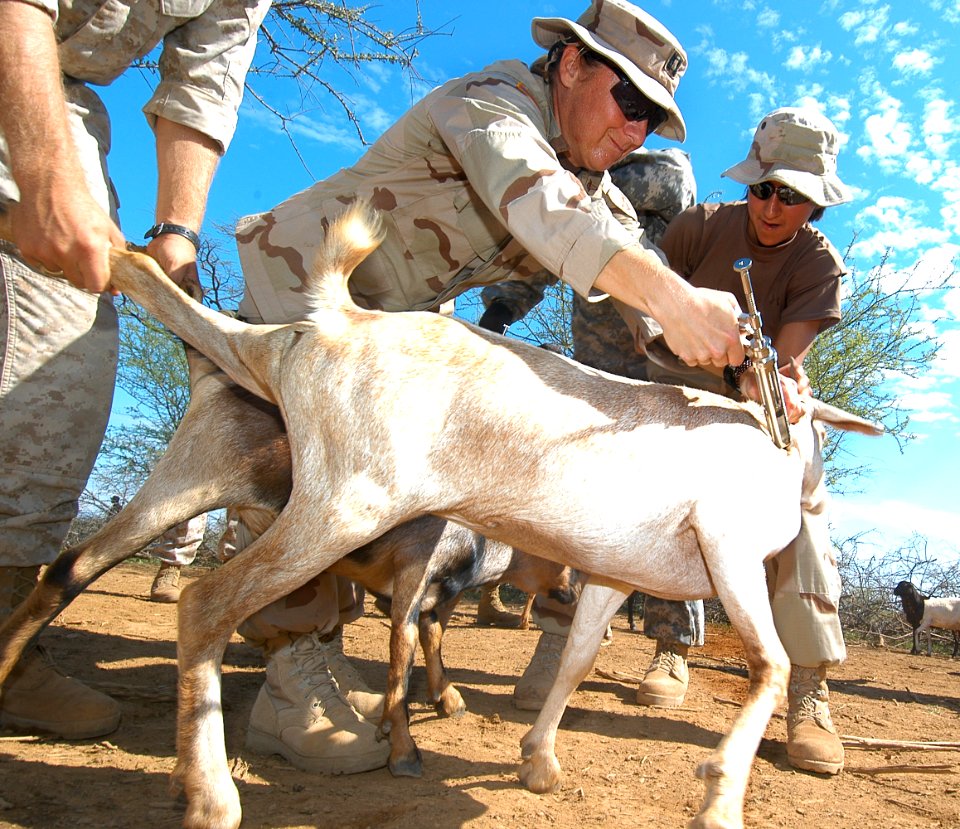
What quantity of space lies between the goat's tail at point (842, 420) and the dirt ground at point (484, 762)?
1.39 metres

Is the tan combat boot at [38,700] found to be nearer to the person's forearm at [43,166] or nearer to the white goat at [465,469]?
the white goat at [465,469]

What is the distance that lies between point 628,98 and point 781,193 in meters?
1.24

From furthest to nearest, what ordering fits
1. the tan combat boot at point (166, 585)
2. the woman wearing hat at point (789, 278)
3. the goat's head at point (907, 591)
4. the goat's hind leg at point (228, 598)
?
1. the goat's head at point (907, 591)
2. the tan combat boot at point (166, 585)
3. the woman wearing hat at point (789, 278)
4. the goat's hind leg at point (228, 598)

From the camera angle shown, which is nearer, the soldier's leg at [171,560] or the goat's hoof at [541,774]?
the goat's hoof at [541,774]

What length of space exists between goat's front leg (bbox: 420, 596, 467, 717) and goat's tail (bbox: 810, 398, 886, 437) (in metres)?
1.90

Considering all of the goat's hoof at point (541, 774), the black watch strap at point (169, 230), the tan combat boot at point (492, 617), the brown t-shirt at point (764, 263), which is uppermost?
the brown t-shirt at point (764, 263)

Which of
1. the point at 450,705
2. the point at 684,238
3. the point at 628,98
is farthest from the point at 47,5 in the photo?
the point at 684,238

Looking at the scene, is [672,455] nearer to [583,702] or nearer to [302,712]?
[302,712]

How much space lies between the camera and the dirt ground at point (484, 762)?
2412 mm

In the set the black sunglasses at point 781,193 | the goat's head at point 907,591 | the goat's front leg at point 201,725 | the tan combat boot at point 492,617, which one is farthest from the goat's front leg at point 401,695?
the goat's head at point 907,591

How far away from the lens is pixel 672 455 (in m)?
2.38

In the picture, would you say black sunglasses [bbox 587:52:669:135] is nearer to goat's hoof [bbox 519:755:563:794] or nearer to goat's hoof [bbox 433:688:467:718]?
goat's hoof [bbox 519:755:563:794]

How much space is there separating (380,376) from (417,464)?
0.91ft

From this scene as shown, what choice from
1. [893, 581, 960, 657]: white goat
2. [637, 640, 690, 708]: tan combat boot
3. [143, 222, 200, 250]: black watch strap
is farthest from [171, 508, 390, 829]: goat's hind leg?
[893, 581, 960, 657]: white goat
